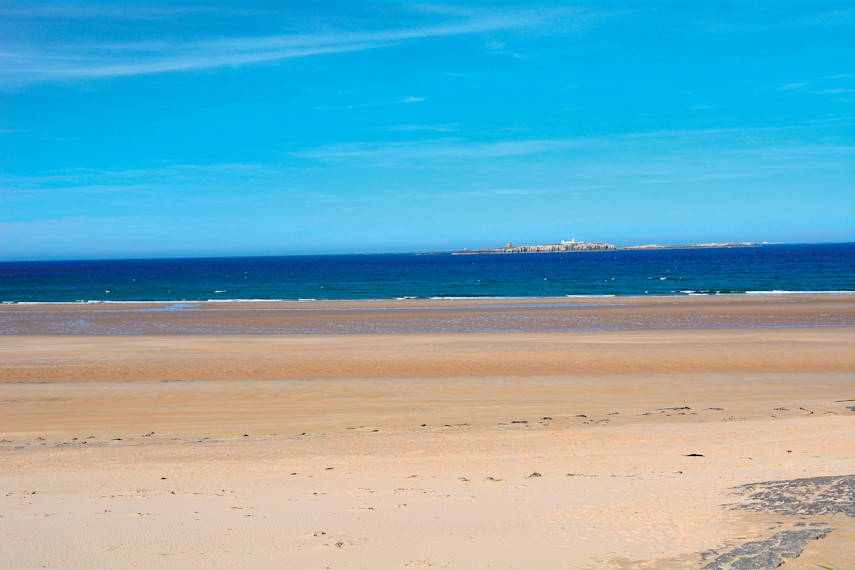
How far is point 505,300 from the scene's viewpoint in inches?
1775

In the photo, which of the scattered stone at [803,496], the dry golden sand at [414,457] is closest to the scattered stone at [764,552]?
the dry golden sand at [414,457]

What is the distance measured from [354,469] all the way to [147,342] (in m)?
18.9

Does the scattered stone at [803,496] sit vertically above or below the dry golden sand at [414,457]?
above

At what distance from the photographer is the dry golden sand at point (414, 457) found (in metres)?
5.07

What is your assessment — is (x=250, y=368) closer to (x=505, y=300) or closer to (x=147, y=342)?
(x=147, y=342)

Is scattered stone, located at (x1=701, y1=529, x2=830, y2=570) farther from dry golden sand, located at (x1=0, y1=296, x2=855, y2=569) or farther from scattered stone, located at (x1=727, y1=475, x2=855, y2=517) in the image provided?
scattered stone, located at (x1=727, y1=475, x2=855, y2=517)

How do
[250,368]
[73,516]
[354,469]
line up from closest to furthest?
[73,516], [354,469], [250,368]

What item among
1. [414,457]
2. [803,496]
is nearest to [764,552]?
[803,496]

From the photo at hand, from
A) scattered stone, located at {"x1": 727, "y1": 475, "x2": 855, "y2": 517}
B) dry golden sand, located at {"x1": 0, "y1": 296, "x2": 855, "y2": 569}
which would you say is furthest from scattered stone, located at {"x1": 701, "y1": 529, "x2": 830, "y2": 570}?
scattered stone, located at {"x1": 727, "y1": 475, "x2": 855, "y2": 517}

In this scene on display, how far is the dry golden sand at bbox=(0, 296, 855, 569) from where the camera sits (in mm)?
5066

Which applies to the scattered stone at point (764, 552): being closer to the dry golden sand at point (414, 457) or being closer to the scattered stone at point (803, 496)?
the dry golden sand at point (414, 457)

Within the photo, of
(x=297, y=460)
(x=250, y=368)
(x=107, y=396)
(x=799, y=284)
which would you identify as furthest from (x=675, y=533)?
(x=799, y=284)

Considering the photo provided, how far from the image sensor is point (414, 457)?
8.15 metres

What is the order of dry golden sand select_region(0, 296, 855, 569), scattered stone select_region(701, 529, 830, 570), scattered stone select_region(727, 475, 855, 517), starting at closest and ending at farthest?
scattered stone select_region(701, 529, 830, 570) → dry golden sand select_region(0, 296, 855, 569) → scattered stone select_region(727, 475, 855, 517)
